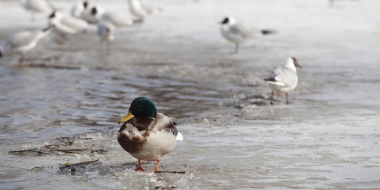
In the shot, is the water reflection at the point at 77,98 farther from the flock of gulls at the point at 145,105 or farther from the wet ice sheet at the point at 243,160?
the flock of gulls at the point at 145,105

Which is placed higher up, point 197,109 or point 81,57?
point 197,109

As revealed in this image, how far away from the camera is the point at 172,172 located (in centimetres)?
459

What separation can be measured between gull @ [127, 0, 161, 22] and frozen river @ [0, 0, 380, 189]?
520 centimetres

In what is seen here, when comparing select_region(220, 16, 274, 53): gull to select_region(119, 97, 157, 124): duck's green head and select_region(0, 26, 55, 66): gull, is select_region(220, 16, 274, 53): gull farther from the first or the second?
select_region(119, 97, 157, 124): duck's green head

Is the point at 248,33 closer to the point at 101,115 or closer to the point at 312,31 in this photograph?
the point at 312,31

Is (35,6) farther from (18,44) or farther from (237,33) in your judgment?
(237,33)

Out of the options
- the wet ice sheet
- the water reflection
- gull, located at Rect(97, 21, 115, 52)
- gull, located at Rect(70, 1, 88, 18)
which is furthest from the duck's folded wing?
gull, located at Rect(70, 1, 88, 18)

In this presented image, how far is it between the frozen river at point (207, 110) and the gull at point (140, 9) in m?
5.20

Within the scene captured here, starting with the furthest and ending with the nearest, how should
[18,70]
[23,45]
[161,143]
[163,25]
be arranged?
1. [163,25]
2. [23,45]
3. [18,70]
4. [161,143]

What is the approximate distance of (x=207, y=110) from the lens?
769 cm

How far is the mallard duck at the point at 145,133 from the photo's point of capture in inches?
173

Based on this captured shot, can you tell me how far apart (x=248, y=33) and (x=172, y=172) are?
35.8ft

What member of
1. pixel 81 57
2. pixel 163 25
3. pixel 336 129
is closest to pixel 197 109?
pixel 336 129

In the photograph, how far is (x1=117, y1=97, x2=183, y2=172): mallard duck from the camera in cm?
440
